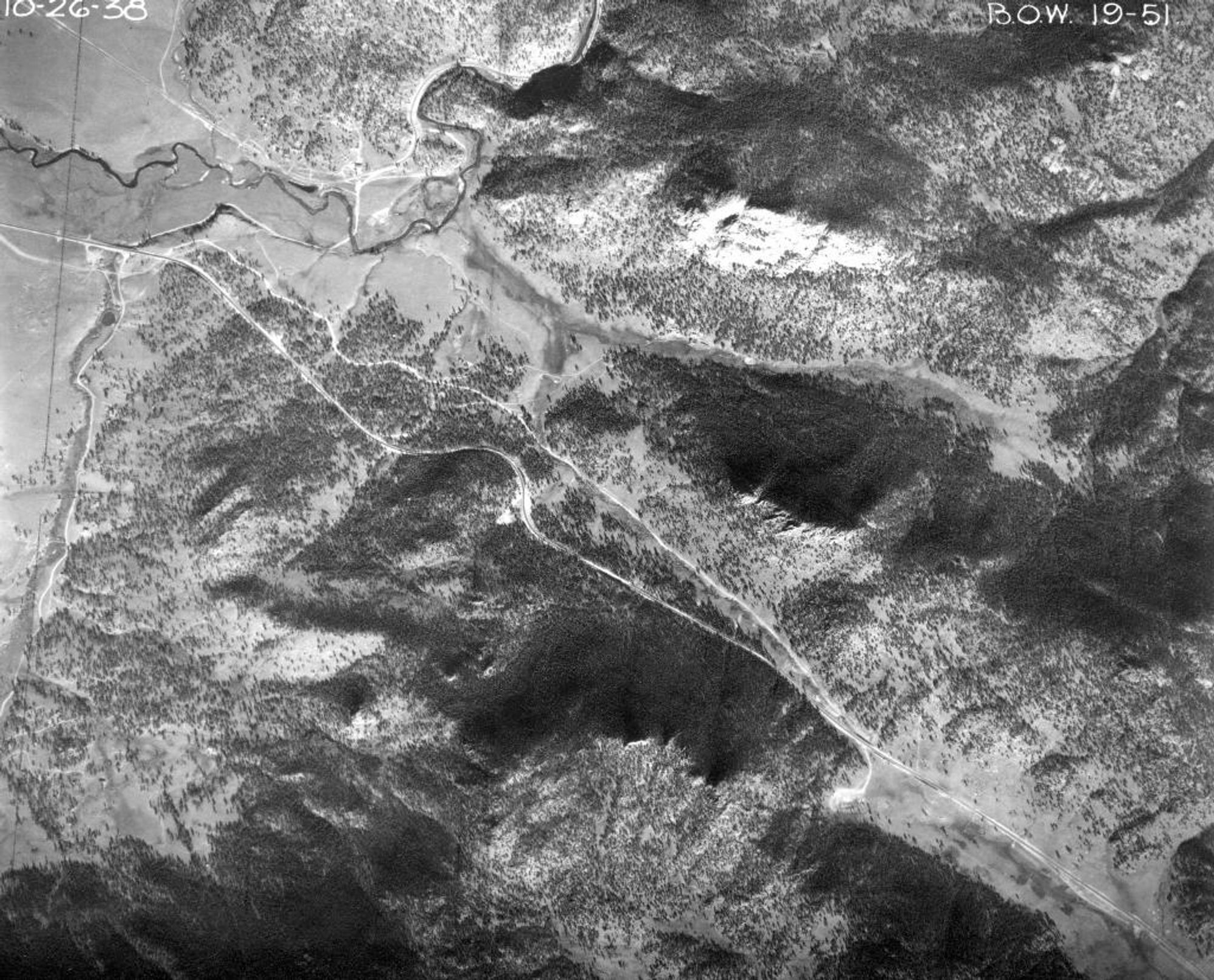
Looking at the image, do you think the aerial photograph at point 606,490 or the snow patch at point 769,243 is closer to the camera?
the aerial photograph at point 606,490

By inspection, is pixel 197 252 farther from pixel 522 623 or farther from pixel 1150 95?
pixel 1150 95

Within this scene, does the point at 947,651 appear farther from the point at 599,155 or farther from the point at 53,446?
the point at 53,446

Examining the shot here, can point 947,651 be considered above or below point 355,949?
above

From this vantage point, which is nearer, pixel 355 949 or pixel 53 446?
pixel 355 949

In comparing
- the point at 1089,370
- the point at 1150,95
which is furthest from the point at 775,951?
the point at 1150,95

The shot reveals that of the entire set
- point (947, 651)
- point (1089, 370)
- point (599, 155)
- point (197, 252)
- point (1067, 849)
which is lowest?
point (1067, 849)

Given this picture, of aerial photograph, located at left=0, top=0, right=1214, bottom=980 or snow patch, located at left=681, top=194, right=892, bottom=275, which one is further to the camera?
snow patch, located at left=681, top=194, right=892, bottom=275

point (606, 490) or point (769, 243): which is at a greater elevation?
point (769, 243)

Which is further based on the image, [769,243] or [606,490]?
[606,490]
